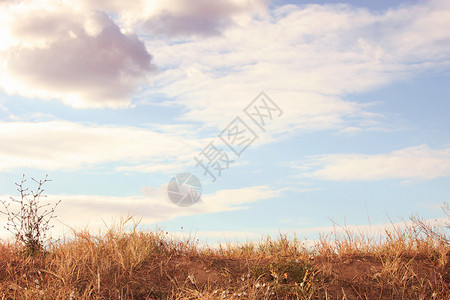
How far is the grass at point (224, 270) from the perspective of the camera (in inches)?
251

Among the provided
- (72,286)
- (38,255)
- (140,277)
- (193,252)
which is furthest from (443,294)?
(38,255)

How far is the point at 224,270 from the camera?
23.0ft

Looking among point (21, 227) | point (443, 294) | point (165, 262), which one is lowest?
point (443, 294)

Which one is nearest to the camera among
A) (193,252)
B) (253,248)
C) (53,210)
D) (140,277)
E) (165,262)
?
(140,277)

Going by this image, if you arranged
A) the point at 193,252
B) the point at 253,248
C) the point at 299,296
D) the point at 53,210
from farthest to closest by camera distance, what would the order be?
the point at 53,210
the point at 253,248
the point at 193,252
the point at 299,296

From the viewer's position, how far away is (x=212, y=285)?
A: 661cm

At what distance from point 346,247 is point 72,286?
5105 mm

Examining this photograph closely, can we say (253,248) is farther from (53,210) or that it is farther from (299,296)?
(53,210)

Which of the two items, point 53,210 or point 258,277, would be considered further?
point 53,210

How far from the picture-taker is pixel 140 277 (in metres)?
6.86

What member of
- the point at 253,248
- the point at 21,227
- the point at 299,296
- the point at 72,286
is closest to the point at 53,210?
the point at 21,227

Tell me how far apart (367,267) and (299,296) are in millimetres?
1837

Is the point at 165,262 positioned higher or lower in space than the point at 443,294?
higher

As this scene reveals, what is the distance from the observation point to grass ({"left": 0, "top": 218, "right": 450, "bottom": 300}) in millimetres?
6387
